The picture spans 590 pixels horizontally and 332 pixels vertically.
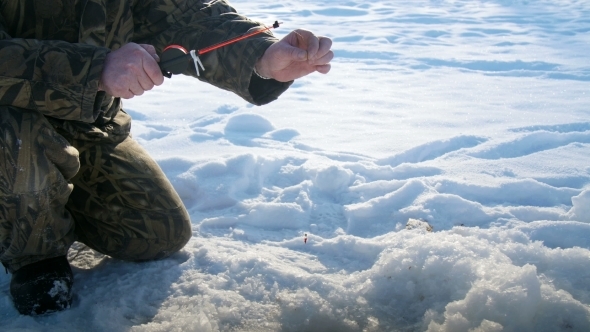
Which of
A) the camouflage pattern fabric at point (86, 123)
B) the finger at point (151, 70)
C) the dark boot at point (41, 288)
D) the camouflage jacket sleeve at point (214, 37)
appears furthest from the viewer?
the camouflage jacket sleeve at point (214, 37)

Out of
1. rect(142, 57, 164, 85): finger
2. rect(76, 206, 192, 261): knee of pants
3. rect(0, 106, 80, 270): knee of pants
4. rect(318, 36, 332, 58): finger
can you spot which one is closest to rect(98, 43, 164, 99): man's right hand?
rect(142, 57, 164, 85): finger

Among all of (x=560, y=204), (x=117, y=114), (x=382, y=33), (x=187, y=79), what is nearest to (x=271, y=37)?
(x=117, y=114)

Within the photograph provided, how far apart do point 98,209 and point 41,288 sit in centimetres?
40

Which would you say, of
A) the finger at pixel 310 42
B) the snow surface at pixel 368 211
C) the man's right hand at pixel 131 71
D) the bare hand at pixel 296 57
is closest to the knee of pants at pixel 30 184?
the snow surface at pixel 368 211

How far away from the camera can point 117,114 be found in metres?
2.28

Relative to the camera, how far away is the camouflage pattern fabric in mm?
1698

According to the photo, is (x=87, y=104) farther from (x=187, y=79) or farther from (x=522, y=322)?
(x=187, y=79)

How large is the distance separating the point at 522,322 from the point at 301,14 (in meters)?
8.02

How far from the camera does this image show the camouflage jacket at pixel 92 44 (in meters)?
1.68

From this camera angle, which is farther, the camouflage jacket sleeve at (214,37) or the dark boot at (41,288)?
the camouflage jacket sleeve at (214,37)

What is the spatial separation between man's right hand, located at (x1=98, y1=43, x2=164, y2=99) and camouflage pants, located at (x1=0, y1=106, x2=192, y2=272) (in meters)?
0.33

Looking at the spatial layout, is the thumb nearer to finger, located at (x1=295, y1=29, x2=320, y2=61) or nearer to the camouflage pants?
finger, located at (x1=295, y1=29, x2=320, y2=61)

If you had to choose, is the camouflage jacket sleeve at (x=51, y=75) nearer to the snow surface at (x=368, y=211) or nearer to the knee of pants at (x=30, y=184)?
the knee of pants at (x=30, y=184)

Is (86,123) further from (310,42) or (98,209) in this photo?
(310,42)
